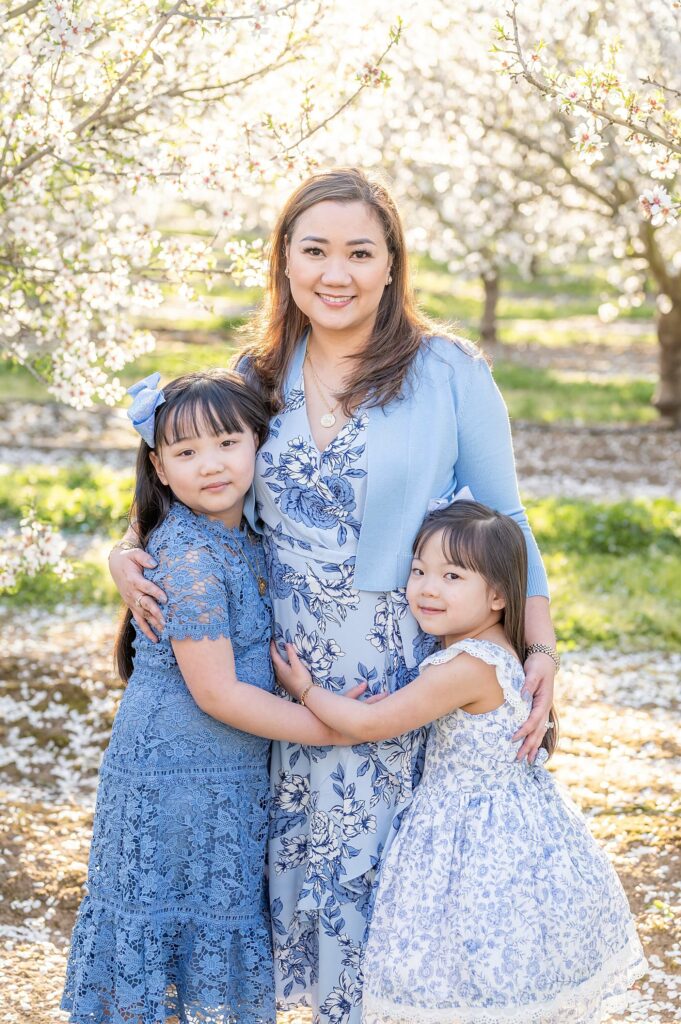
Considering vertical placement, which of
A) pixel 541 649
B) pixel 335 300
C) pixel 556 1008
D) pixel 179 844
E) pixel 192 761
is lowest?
pixel 556 1008

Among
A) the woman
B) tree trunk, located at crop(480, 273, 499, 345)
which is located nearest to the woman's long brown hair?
the woman

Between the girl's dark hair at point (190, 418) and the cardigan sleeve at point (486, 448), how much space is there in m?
0.46

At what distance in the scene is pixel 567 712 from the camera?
5754 millimetres

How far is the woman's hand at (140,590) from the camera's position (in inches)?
103

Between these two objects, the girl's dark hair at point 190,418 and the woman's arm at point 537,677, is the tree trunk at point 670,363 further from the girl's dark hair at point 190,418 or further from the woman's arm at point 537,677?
the girl's dark hair at point 190,418

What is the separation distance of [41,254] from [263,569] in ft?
7.82

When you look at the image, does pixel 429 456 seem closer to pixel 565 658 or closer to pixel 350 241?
pixel 350 241

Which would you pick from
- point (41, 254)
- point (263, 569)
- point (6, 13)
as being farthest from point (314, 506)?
point (41, 254)

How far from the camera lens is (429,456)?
266cm

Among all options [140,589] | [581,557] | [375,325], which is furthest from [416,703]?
[581,557]

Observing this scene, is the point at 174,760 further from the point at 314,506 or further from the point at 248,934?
the point at 314,506

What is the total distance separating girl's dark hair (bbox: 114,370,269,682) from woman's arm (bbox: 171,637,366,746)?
1.07ft

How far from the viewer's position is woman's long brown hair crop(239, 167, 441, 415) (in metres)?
2.69

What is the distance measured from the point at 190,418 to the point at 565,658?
4242 millimetres
